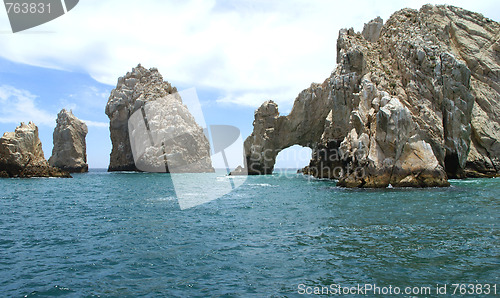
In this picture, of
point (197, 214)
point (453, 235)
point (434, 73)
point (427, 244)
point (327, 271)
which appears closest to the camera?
point (327, 271)

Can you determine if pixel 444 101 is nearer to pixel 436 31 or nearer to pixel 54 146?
pixel 436 31

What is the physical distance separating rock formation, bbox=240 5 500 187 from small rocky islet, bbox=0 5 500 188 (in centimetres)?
15

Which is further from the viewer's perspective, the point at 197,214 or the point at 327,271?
the point at 197,214

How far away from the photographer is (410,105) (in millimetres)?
45156

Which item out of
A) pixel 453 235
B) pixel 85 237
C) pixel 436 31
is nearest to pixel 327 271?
pixel 453 235

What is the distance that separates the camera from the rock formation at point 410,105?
35.5 metres

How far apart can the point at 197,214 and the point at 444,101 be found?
1642 inches

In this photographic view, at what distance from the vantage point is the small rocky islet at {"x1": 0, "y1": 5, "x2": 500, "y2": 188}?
1400 inches

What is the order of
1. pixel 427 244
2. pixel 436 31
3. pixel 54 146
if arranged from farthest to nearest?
pixel 54 146
pixel 436 31
pixel 427 244

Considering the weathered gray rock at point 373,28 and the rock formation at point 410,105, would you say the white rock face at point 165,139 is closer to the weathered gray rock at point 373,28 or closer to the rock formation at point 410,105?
the rock formation at point 410,105

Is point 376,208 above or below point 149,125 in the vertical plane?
below

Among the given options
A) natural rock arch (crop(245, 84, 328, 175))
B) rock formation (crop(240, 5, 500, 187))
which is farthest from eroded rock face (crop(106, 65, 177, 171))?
rock formation (crop(240, 5, 500, 187))

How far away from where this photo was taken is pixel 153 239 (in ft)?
50.7

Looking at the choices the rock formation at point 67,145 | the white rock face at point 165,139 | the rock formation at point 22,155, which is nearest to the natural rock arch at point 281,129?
the white rock face at point 165,139
